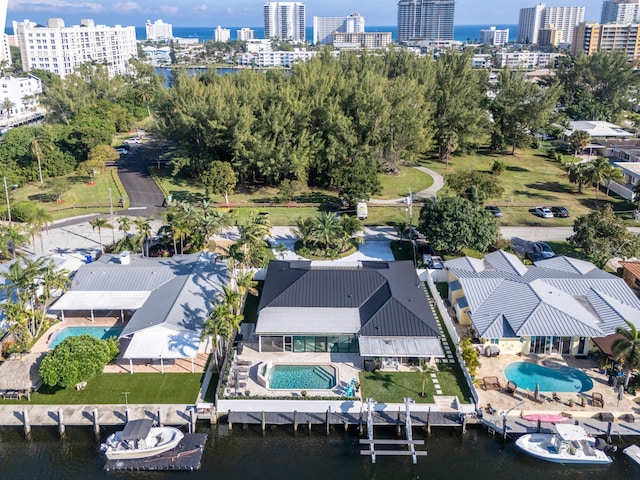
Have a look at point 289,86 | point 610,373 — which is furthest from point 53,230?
point 610,373

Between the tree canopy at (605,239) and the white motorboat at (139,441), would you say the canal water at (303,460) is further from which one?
the tree canopy at (605,239)

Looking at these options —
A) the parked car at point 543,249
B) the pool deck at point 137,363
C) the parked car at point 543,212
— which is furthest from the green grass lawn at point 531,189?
the pool deck at point 137,363

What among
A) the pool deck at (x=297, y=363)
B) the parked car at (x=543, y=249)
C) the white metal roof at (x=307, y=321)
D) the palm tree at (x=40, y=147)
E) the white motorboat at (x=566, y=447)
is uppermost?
the palm tree at (x=40, y=147)

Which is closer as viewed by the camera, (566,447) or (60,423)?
(566,447)

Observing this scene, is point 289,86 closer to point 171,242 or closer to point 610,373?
point 171,242

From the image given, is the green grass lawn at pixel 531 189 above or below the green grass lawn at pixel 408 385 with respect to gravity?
above

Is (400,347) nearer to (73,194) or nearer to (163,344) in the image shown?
(163,344)

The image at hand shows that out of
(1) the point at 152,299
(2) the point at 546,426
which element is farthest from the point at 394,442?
(1) the point at 152,299
